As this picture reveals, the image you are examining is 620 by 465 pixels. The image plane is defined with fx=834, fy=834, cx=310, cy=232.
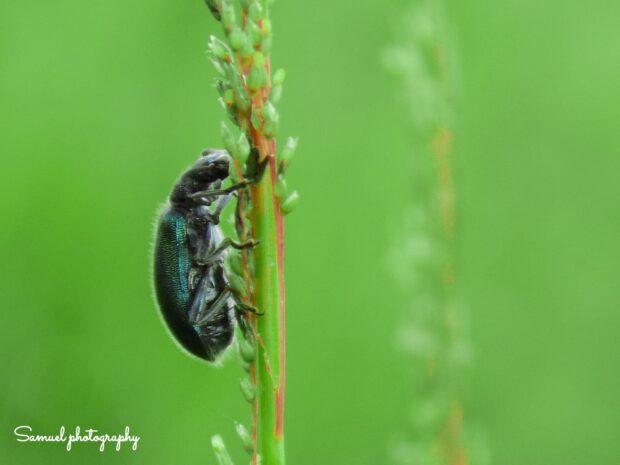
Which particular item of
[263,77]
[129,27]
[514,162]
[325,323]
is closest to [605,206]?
[514,162]

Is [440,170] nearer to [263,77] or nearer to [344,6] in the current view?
[263,77]

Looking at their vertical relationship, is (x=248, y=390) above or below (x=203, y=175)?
below

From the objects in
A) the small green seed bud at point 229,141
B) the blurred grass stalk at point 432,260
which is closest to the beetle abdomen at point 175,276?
the blurred grass stalk at point 432,260

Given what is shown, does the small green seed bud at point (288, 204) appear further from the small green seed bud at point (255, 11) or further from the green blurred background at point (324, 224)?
the green blurred background at point (324, 224)

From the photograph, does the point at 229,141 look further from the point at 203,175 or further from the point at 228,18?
the point at 203,175

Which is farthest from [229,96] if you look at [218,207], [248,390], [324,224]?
[324,224]

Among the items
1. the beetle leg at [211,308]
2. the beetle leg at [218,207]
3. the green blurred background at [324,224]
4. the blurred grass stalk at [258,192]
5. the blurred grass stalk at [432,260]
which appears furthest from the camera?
the green blurred background at [324,224]
